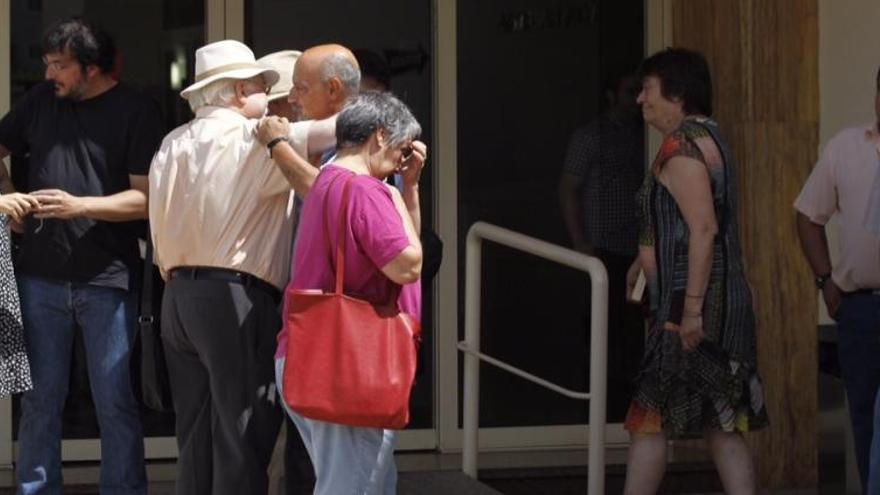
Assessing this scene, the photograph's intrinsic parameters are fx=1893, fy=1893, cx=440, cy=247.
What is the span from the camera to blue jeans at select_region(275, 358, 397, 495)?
5.41 metres

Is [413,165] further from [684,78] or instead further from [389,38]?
[389,38]

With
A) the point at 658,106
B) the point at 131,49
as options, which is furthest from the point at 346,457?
the point at 131,49

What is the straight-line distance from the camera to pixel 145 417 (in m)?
8.38

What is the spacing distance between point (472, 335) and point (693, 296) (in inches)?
40.5

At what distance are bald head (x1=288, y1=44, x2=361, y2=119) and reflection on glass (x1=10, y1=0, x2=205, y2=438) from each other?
8.63 feet

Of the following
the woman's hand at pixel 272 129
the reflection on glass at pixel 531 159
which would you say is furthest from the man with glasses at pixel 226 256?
the reflection on glass at pixel 531 159

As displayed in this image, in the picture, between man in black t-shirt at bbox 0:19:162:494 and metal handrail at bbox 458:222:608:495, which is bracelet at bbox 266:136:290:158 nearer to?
man in black t-shirt at bbox 0:19:162:494

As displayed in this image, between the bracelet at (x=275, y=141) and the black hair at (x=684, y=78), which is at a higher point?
the black hair at (x=684, y=78)

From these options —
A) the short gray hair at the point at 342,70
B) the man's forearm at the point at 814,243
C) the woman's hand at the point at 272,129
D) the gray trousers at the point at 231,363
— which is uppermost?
the short gray hair at the point at 342,70

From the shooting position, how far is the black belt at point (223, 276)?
600cm

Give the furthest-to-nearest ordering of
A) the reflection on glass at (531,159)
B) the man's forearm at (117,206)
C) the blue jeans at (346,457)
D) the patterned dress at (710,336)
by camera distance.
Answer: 1. the reflection on glass at (531,159)
2. the patterned dress at (710,336)
3. the man's forearm at (117,206)
4. the blue jeans at (346,457)

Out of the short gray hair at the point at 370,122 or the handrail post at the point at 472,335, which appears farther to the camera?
the handrail post at the point at 472,335

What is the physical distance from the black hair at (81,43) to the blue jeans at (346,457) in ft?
5.55

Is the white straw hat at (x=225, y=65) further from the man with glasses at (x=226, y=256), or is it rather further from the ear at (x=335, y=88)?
the ear at (x=335, y=88)
